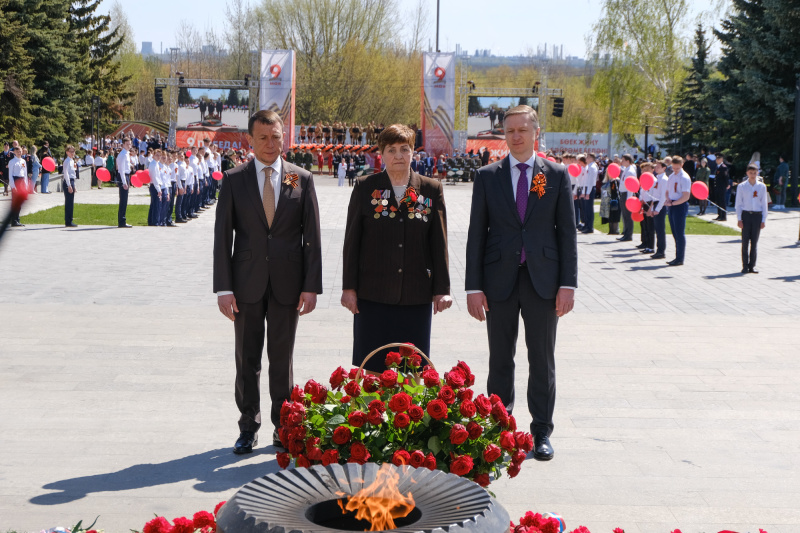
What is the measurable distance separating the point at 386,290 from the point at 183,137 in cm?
5228

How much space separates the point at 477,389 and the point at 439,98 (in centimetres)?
4623

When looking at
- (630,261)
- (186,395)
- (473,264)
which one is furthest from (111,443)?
(630,261)

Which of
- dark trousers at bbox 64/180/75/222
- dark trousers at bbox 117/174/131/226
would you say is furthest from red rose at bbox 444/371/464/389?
dark trousers at bbox 64/180/75/222

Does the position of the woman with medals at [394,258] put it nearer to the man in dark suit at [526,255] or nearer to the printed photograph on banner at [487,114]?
the man in dark suit at [526,255]

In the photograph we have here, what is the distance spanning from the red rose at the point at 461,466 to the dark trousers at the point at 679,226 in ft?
42.6

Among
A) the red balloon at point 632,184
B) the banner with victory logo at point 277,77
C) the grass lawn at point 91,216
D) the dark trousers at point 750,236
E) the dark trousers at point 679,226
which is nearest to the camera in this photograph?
the dark trousers at point 750,236

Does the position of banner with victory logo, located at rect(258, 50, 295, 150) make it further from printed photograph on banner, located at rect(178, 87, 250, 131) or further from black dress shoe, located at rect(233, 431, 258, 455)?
black dress shoe, located at rect(233, 431, 258, 455)

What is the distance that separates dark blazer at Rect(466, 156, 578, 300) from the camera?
213 inches

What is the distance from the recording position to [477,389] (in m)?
6.94

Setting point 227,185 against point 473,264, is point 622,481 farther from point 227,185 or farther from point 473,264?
point 227,185

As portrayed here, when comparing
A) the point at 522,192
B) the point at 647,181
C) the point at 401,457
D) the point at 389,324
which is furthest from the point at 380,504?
the point at 647,181

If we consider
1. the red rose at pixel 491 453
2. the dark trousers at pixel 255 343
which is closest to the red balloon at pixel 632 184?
the dark trousers at pixel 255 343

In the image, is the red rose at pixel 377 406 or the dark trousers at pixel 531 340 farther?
the dark trousers at pixel 531 340

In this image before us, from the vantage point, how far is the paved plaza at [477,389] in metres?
4.69
